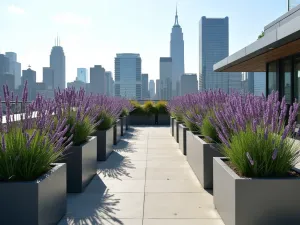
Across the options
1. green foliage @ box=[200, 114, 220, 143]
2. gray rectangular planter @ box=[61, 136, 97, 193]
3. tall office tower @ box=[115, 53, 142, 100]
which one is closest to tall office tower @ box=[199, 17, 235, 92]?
tall office tower @ box=[115, 53, 142, 100]

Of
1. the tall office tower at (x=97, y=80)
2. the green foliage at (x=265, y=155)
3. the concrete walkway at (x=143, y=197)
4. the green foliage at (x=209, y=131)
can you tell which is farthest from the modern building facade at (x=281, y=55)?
the tall office tower at (x=97, y=80)

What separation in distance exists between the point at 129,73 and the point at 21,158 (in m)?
50.5

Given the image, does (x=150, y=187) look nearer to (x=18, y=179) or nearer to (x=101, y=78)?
(x=18, y=179)

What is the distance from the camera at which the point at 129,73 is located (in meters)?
52.7

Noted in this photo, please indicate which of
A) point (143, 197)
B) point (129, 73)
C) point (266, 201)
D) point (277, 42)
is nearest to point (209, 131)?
point (143, 197)

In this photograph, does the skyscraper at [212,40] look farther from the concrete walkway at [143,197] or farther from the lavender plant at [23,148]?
the lavender plant at [23,148]

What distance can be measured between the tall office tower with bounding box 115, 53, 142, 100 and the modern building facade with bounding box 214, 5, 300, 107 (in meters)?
35.9

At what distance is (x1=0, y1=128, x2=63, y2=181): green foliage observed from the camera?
8.83ft

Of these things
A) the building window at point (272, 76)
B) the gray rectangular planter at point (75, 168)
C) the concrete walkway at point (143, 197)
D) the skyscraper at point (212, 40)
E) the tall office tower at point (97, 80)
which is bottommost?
the concrete walkway at point (143, 197)

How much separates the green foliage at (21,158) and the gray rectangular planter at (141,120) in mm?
13481

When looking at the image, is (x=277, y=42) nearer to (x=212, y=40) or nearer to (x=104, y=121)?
(x=104, y=121)

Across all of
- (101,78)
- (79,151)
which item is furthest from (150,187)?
(101,78)

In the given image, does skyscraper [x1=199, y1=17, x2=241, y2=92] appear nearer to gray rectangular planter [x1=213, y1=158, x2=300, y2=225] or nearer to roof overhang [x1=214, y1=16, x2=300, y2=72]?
roof overhang [x1=214, y1=16, x2=300, y2=72]

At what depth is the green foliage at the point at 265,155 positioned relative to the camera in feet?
9.02
